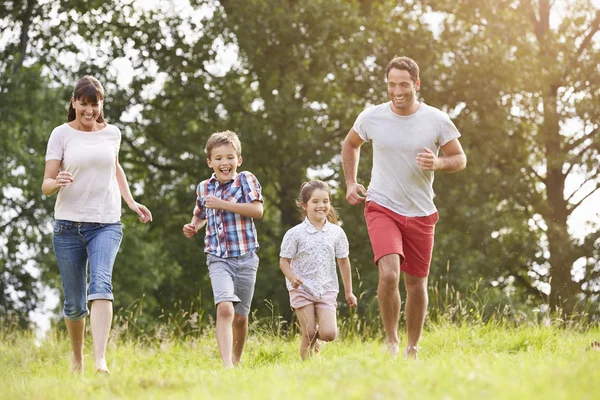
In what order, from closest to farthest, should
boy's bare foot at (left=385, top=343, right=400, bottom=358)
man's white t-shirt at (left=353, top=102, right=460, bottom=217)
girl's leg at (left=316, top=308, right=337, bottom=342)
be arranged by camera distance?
boy's bare foot at (left=385, top=343, right=400, bottom=358) → man's white t-shirt at (left=353, top=102, right=460, bottom=217) → girl's leg at (left=316, top=308, right=337, bottom=342)

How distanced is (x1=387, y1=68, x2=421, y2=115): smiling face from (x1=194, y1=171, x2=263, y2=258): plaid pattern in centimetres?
119

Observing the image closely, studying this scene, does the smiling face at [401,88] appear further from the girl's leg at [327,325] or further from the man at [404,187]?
the girl's leg at [327,325]

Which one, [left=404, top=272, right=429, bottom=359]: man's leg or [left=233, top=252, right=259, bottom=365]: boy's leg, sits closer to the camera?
[left=404, top=272, right=429, bottom=359]: man's leg

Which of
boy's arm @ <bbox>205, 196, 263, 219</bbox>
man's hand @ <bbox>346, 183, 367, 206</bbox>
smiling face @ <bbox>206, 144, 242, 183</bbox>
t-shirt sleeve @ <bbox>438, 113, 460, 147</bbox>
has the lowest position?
boy's arm @ <bbox>205, 196, 263, 219</bbox>

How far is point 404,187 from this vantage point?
249 inches

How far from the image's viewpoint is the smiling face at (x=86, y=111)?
627 centimetres

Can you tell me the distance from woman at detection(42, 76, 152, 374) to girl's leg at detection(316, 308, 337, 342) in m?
1.59

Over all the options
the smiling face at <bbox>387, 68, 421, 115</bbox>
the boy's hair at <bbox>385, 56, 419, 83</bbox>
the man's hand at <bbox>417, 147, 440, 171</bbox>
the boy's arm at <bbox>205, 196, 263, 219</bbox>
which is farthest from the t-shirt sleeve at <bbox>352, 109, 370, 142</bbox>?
the boy's arm at <bbox>205, 196, 263, 219</bbox>

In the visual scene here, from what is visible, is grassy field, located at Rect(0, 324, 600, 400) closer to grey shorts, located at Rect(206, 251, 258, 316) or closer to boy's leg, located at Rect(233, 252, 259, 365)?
boy's leg, located at Rect(233, 252, 259, 365)

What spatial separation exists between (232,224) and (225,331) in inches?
32.4

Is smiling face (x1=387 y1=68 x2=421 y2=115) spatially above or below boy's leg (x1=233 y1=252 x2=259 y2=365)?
above

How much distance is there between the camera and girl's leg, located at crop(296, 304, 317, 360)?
6648 mm

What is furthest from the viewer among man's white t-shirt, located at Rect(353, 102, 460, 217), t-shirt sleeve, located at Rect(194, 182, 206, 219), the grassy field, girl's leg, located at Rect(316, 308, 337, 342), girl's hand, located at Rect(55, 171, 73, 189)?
t-shirt sleeve, located at Rect(194, 182, 206, 219)

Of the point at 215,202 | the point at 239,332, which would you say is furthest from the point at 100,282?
the point at 239,332
